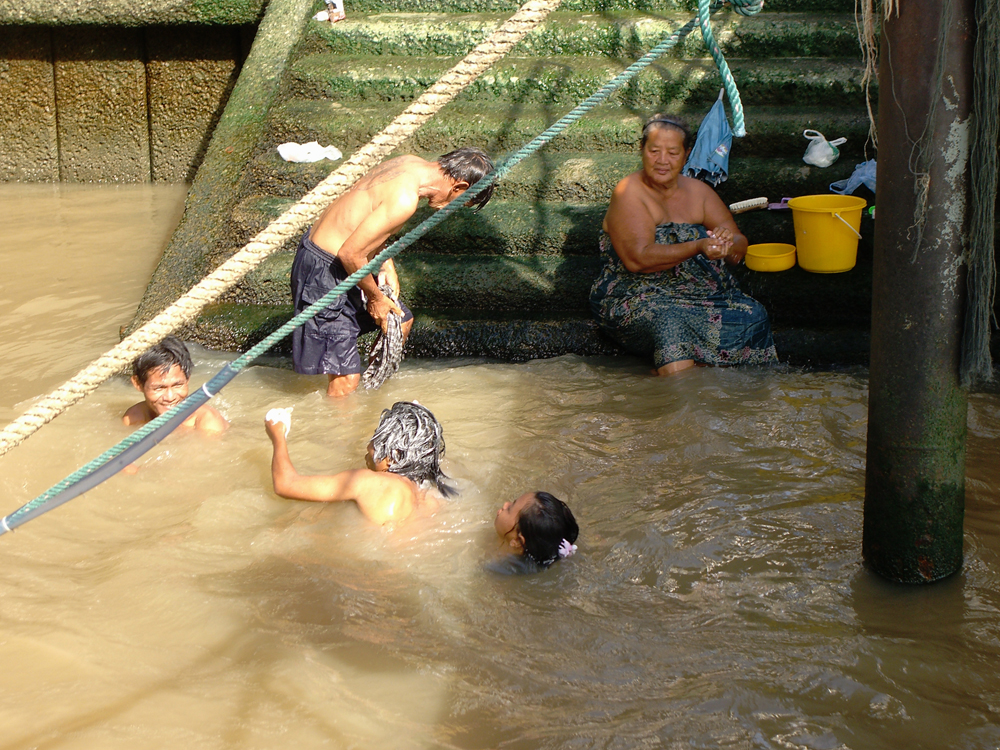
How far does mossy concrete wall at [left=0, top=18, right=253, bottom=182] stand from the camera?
7.92 meters

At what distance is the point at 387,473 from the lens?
3.73 meters

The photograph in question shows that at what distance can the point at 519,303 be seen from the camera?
5.39 meters

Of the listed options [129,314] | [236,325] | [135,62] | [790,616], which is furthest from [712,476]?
[135,62]

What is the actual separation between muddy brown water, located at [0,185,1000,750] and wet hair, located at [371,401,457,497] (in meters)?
0.17

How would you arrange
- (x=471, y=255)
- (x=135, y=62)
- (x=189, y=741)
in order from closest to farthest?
(x=189, y=741) < (x=471, y=255) < (x=135, y=62)

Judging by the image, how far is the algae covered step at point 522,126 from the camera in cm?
566

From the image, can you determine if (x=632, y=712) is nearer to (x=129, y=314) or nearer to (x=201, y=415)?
(x=201, y=415)

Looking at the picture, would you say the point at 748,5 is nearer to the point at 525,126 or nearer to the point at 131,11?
the point at 525,126

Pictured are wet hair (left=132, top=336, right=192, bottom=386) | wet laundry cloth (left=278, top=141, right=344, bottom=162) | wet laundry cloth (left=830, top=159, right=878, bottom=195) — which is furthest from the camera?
wet laundry cloth (left=278, top=141, right=344, bottom=162)

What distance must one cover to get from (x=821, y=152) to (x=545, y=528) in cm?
325

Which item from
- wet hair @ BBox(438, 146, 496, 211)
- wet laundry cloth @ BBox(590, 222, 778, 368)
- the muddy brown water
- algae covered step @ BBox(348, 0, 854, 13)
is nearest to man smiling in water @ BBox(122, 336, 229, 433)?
the muddy brown water

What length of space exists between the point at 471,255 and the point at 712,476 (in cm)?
227

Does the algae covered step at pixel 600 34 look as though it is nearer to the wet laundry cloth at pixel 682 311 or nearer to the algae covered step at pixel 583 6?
the algae covered step at pixel 583 6

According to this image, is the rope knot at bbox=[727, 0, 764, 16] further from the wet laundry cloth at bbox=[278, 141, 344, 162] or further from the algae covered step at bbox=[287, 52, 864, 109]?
the wet laundry cloth at bbox=[278, 141, 344, 162]
